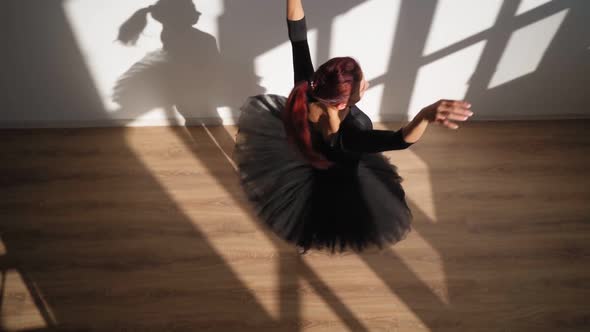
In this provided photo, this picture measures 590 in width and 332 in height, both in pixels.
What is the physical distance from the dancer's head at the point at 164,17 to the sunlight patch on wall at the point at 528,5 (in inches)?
57.6

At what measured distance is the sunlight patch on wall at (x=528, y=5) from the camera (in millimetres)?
2037

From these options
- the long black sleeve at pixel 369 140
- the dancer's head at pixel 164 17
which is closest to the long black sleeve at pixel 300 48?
the long black sleeve at pixel 369 140

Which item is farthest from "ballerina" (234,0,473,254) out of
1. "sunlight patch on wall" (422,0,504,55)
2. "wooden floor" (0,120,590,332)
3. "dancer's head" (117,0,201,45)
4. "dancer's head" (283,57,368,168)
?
"sunlight patch on wall" (422,0,504,55)

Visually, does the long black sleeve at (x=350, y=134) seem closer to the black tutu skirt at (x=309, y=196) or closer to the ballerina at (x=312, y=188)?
the ballerina at (x=312, y=188)

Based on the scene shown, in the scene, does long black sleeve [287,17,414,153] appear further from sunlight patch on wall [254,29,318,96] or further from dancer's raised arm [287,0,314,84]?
sunlight patch on wall [254,29,318,96]

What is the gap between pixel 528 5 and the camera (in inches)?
80.9

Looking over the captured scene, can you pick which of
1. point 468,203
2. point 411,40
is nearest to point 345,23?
point 411,40

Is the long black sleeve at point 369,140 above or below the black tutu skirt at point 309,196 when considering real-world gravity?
above

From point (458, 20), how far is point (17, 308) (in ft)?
7.95

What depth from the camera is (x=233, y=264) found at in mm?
2168

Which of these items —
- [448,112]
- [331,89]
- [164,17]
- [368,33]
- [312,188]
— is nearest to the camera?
[448,112]

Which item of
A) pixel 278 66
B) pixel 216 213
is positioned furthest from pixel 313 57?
pixel 216 213

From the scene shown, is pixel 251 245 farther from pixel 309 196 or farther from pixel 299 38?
pixel 299 38

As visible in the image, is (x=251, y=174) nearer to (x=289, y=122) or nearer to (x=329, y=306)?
(x=289, y=122)
